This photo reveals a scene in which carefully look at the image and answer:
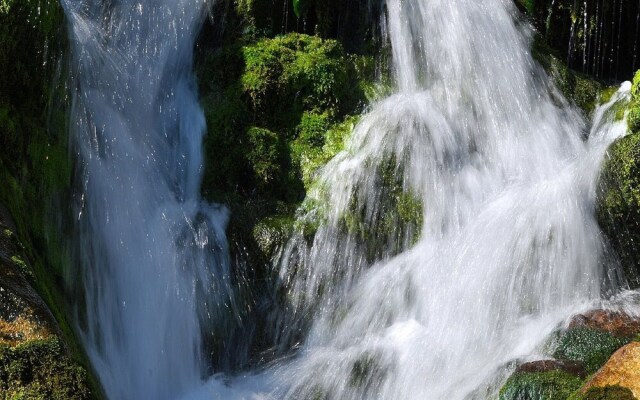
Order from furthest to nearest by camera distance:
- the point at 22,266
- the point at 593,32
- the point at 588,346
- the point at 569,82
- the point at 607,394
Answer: the point at 593,32 → the point at 569,82 → the point at 588,346 → the point at 22,266 → the point at 607,394

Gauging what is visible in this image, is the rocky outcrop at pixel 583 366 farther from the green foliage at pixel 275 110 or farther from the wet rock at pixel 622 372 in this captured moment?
the green foliage at pixel 275 110

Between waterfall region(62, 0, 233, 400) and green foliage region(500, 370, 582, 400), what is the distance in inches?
122

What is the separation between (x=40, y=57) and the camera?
312 inches

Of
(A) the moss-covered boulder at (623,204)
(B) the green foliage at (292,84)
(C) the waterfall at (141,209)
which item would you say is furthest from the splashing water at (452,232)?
(C) the waterfall at (141,209)

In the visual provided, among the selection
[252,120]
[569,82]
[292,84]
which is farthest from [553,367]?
[569,82]

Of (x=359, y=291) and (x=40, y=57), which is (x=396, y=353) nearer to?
(x=359, y=291)

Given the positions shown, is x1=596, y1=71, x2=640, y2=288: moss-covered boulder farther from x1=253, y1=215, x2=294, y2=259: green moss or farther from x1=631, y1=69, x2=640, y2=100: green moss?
x1=253, y1=215, x2=294, y2=259: green moss

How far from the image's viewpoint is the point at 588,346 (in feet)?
21.6

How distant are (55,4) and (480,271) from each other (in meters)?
4.92

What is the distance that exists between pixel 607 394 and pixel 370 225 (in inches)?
150

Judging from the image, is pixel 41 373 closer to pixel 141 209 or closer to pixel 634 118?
pixel 141 209

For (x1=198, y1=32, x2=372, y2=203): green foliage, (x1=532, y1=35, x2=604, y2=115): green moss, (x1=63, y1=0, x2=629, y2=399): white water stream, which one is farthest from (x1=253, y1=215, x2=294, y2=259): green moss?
(x1=532, y1=35, x2=604, y2=115): green moss

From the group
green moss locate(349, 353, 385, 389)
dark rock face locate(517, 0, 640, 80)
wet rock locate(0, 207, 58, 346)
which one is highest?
dark rock face locate(517, 0, 640, 80)

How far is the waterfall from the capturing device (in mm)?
7660
